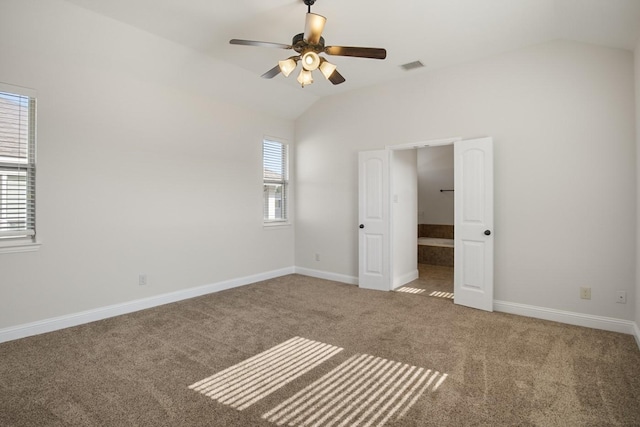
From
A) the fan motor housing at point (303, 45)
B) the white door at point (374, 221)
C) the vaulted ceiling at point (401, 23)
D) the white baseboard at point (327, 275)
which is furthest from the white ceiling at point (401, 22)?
the white baseboard at point (327, 275)

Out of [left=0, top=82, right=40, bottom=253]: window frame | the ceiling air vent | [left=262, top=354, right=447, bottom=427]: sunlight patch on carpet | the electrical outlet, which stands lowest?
[left=262, top=354, right=447, bottom=427]: sunlight patch on carpet

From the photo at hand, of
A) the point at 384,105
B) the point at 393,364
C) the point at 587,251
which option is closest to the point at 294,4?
the point at 384,105

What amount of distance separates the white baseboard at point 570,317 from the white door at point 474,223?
204 millimetres

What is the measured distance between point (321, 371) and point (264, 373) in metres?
0.42

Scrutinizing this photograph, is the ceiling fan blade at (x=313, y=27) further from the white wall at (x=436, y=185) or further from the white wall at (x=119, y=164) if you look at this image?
the white wall at (x=436, y=185)

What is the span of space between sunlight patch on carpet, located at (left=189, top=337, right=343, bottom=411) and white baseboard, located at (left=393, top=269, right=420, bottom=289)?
7.39ft

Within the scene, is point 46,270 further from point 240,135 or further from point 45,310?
point 240,135

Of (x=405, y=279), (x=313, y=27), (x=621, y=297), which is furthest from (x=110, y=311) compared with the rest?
(x=621, y=297)

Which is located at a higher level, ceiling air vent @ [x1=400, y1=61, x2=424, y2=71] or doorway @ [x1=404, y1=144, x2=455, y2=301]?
ceiling air vent @ [x1=400, y1=61, x2=424, y2=71]

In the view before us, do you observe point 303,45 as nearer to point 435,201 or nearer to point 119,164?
point 119,164

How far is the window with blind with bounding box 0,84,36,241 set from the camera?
311 centimetres

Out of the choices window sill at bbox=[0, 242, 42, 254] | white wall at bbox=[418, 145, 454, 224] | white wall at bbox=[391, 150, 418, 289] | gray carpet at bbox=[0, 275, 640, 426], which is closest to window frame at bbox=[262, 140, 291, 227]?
white wall at bbox=[391, 150, 418, 289]

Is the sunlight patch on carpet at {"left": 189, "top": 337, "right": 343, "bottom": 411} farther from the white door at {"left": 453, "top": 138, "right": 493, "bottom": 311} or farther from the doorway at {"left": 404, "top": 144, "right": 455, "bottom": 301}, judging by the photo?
the doorway at {"left": 404, "top": 144, "right": 455, "bottom": 301}

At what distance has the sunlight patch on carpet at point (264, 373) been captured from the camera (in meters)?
2.20
